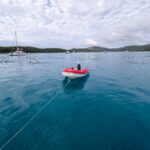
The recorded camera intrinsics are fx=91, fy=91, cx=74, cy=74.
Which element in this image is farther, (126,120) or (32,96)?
(32,96)

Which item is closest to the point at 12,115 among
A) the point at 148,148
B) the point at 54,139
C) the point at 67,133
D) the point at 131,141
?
the point at 54,139

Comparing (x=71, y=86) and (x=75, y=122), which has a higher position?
(x=71, y=86)

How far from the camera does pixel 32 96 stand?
→ 8.30m

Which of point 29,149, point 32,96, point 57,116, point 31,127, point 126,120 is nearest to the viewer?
point 29,149

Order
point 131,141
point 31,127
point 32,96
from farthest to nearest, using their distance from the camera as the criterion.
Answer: point 32,96 < point 31,127 < point 131,141

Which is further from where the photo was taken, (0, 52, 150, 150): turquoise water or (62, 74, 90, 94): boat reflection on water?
(62, 74, 90, 94): boat reflection on water

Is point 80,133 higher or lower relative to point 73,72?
lower

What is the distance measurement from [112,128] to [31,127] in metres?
4.40

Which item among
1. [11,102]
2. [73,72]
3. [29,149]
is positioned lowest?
[29,149]

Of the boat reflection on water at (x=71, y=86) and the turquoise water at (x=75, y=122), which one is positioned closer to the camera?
the turquoise water at (x=75, y=122)

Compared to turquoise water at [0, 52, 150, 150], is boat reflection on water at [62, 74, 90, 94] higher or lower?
higher

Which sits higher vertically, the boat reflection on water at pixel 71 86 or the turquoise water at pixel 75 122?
the boat reflection on water at pixel 71 86

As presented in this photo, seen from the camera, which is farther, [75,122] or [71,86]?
[71,86]

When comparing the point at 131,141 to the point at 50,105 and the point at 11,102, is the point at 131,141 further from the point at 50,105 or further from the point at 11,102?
the point at 11,102
